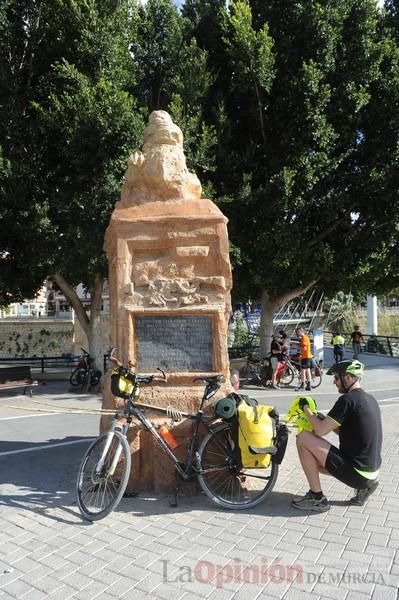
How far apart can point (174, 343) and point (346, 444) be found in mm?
1991

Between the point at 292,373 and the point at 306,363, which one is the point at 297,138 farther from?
the point at 292,373

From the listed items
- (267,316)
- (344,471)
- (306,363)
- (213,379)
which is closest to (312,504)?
(344,471)

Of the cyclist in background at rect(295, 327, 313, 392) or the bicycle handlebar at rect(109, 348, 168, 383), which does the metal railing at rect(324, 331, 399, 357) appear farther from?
the bicycle handlebar at rect(109, 348, 168, 383)

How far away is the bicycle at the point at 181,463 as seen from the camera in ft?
14.3

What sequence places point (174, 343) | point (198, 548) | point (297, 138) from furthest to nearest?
point (297, 138) < point (174, 343) < point (198, 548)

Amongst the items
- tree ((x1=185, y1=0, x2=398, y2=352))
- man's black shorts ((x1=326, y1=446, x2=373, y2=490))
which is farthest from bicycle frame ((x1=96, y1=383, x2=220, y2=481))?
tree ((x1=185, y1=0, x2=398, y2=352))

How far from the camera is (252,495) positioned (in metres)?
4.78

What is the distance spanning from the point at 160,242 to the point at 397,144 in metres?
10.3

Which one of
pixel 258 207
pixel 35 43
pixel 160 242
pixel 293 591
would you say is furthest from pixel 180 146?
pixel 35 43

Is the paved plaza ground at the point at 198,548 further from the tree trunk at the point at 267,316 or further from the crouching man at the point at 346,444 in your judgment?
the tree trunk at the point at 267,316

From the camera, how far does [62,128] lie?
11445 millimetres

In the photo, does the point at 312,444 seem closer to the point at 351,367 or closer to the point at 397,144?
the point at 351,367

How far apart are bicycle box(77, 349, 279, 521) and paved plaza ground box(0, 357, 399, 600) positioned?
0.17 meters

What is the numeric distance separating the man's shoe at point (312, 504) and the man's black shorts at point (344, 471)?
1.03ft
